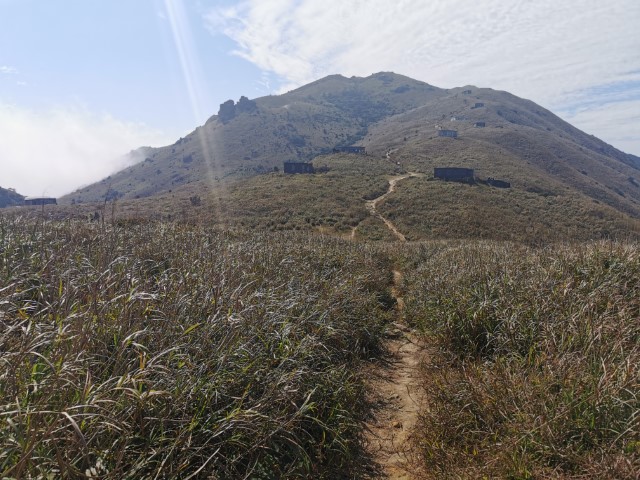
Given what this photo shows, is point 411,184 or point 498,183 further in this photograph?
point 498,183

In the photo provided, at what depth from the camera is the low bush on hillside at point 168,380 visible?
224 cm

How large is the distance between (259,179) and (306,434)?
73.1 m

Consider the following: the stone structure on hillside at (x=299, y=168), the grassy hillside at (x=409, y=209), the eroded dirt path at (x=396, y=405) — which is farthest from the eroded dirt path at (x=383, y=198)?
the eroded dirt path at (x=396, y=405)

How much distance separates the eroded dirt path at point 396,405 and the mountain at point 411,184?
180 inches

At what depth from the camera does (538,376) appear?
11.6 ft

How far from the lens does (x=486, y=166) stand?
8075 centimetres

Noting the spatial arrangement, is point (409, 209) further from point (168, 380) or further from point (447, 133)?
point (447, 133)

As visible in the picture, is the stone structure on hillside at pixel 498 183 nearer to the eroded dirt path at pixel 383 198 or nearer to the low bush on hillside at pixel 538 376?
the eroded dirt path at pixel 383 198

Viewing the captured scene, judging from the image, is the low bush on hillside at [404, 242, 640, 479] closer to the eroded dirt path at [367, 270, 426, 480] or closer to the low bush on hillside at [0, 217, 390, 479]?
the eroded dirt path at [367, 270, 426, 480]

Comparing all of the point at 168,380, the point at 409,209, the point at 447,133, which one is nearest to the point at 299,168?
the point at 409,209

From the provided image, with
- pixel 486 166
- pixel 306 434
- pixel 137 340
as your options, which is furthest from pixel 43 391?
pixel 486 166

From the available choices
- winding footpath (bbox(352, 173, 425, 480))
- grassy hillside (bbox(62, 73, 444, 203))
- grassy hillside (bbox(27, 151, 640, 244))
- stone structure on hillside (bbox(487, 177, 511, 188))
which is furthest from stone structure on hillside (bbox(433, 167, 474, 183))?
winding footpath (bbox(352, 173, 425, 480))

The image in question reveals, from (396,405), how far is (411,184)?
61.2 metres

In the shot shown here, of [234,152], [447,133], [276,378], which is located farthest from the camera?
[234,152]
